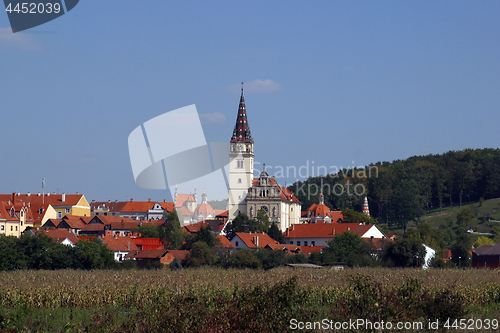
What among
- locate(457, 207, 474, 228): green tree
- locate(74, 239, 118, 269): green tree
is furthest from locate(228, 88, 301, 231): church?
locate(74, 239, 118, 269): green tree

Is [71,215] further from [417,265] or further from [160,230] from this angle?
[417,265]

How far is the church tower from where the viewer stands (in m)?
107

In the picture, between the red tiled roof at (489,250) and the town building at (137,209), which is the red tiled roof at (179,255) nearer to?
the red tiled roof at (489,250)

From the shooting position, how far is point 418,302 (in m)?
15.8

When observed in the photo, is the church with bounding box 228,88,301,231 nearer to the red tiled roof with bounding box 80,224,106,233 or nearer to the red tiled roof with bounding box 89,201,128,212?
the red tiled roof with bounding box 80,224,106,233

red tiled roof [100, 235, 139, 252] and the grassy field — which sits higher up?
the grassy field

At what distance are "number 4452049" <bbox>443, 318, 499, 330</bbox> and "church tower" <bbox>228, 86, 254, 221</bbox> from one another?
89453 mm

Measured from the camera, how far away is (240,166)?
10938cm

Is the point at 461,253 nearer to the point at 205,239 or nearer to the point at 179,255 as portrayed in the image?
the point at 205,239

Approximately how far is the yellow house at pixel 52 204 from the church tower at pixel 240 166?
30907 mm

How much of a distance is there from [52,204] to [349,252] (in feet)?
228

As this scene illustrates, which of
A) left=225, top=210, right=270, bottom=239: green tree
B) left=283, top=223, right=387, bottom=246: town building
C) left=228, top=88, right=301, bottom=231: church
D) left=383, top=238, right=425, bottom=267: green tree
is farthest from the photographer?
left=228, top=88, right=301, bottom=231: church

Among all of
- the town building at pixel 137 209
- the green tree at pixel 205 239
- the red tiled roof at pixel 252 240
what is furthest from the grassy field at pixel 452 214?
the green tree at pixel 205 239

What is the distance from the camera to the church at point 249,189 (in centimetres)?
10450
